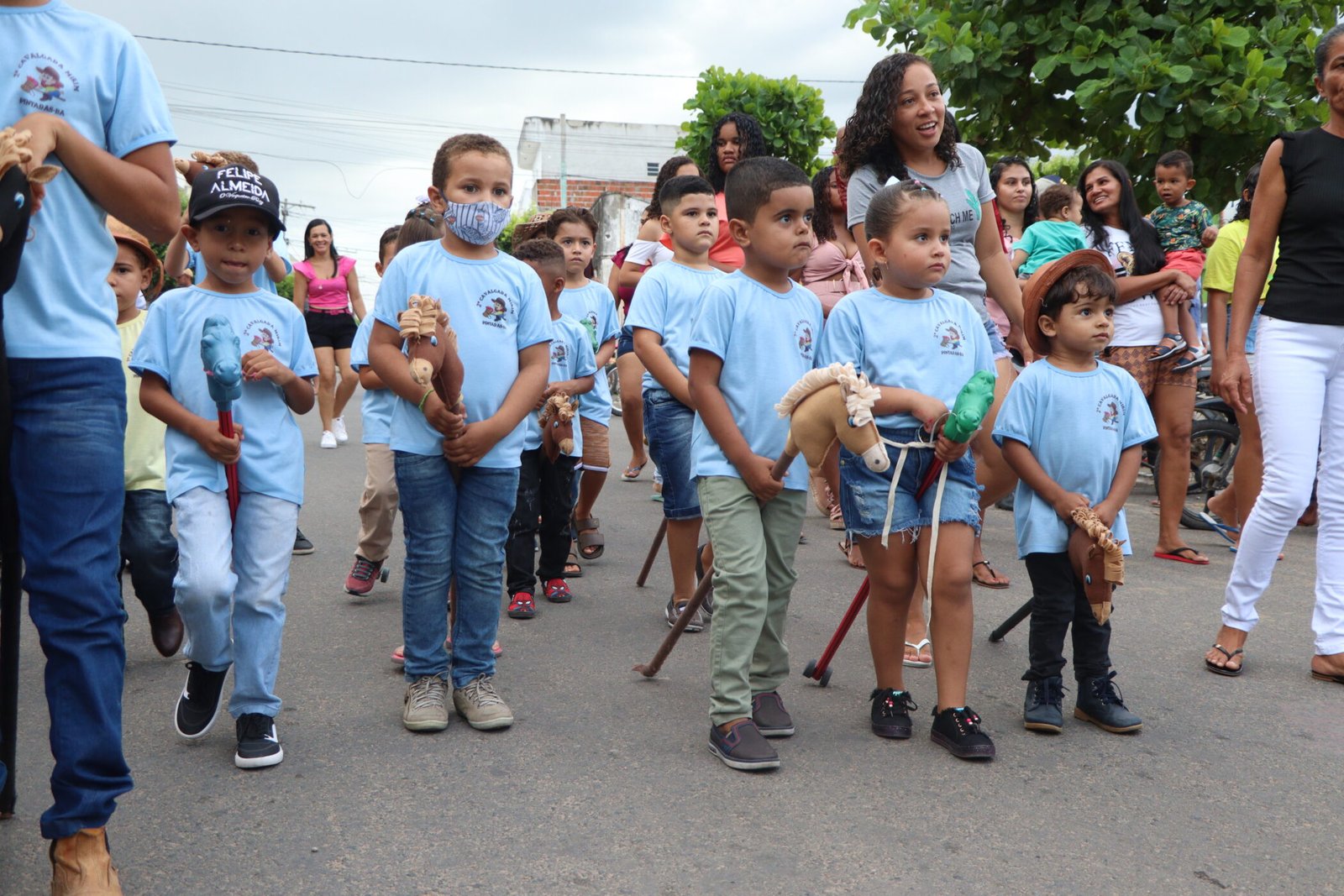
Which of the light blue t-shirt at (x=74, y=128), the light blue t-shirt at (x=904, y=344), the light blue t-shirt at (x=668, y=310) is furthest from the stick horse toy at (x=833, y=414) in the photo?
the light blue t-shirt at (x=74, y=128)

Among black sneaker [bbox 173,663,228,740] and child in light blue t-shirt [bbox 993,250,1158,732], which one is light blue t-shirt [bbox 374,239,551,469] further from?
child in light blue t-shirt [bbox 993,250,1158,732]

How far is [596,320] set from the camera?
704 centimetres

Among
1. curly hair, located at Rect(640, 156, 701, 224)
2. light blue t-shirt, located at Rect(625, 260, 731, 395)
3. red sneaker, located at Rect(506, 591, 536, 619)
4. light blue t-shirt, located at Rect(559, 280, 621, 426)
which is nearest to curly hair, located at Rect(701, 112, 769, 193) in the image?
curly hair, located at Rect(640, 156, 701, 224)

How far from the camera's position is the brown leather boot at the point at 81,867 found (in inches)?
100

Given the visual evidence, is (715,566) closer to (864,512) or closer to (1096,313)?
(864,512)

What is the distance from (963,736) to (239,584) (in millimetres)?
2255

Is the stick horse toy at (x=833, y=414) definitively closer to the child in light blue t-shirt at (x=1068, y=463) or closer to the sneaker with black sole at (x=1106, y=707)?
the child in light blue t-shirt at (x=1068, y=463)

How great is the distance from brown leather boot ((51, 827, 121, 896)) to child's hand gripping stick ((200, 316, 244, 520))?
1.28 m

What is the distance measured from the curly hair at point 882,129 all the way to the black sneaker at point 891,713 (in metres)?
1.94

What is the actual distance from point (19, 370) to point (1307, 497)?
4.43 meters

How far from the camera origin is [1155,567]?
22.0 ft

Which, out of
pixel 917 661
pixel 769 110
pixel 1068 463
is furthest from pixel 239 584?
pixel 769 110

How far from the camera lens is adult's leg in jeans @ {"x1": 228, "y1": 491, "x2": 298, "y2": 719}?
365 centimetres

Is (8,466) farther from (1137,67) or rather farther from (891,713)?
(1137,67)
